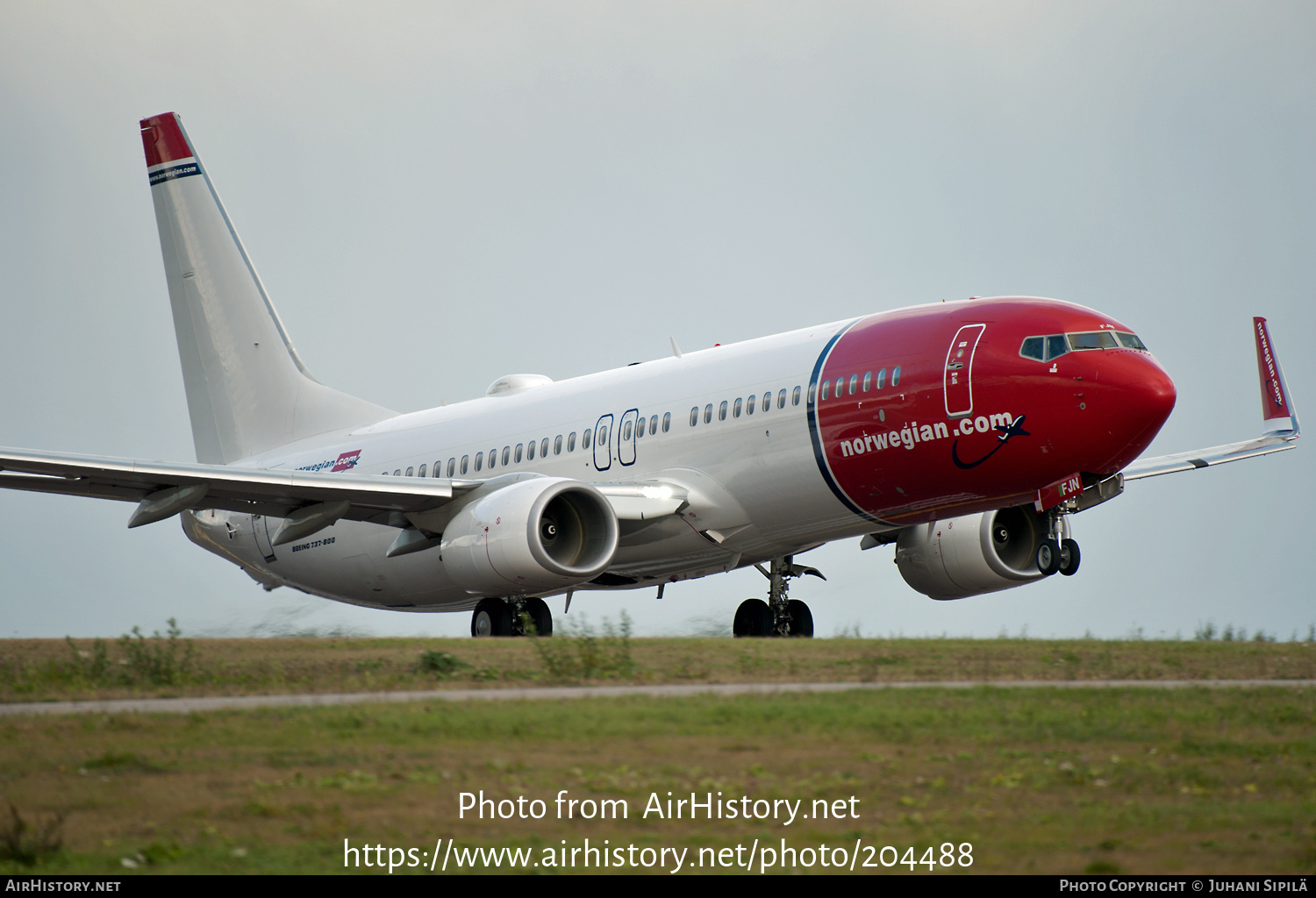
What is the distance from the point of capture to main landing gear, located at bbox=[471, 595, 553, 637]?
23.4 metres

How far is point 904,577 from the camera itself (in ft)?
87.2

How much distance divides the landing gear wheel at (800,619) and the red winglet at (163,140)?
56.6 ft

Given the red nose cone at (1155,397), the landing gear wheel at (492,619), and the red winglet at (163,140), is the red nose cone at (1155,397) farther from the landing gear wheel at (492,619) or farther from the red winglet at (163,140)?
the red winglet at (163,140)

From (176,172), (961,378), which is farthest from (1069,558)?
(176,172)

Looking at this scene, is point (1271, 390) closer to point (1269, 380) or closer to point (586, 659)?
point (1269, 380)

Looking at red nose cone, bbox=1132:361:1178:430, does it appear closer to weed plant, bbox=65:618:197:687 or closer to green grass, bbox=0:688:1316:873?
green grass, bbox=0:688:1316:873

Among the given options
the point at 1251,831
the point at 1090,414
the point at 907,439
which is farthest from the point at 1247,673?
the point at 1251,831

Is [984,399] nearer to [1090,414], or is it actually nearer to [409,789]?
[1090,414]

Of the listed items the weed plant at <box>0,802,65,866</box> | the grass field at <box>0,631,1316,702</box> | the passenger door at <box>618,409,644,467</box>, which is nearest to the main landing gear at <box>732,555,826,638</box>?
the passenger door at <box>618,409,644,467</box>

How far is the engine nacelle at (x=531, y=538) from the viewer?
68.8 feet

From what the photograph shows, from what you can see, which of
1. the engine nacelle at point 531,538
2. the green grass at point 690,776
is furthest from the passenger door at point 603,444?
the green grass at point 690,776

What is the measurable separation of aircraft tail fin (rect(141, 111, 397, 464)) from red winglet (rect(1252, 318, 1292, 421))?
1756 centimetres

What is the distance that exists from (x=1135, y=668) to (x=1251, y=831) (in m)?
8.28

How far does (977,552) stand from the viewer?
2509cm
